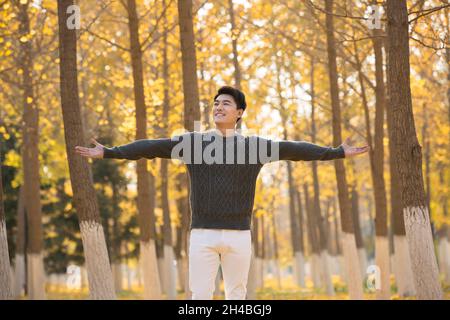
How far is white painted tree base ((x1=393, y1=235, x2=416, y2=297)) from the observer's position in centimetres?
2014

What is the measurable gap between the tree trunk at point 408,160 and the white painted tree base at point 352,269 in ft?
23.4

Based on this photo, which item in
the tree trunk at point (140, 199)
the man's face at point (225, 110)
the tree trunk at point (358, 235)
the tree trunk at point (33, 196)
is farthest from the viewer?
the tree trunk at point (358, 235)

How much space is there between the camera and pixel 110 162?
115ft

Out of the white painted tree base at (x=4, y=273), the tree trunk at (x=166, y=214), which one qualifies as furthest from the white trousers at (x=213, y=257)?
the tree trunk at (x=166, y=214)

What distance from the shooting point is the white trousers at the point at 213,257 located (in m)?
5.46

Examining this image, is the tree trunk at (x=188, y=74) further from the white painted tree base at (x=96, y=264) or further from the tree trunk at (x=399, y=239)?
the tree trunk at (x=399, y=239)

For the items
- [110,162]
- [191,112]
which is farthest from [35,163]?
[110,162]

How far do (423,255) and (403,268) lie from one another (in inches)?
433

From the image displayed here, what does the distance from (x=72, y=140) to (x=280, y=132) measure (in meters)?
17.7

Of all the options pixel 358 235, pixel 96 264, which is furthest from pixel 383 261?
pixel 358 235

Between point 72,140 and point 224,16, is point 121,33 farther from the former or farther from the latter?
point 72,140

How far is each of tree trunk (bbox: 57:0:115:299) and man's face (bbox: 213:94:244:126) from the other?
6551 mm

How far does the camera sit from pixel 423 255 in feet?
33.3

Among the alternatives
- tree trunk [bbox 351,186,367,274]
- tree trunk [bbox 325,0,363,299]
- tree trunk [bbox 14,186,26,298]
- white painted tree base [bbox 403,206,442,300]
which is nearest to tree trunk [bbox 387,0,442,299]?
white painted tree base [bbox 403,206,442,300]
